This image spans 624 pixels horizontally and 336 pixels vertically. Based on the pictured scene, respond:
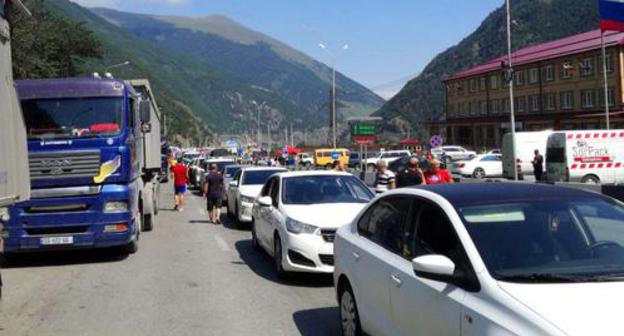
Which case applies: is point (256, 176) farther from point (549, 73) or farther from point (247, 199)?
point (549, 73)

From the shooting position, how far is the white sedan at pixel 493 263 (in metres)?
3.66

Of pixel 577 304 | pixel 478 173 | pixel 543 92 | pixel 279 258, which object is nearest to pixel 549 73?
pixel 543 92

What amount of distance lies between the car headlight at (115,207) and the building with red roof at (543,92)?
145 feet

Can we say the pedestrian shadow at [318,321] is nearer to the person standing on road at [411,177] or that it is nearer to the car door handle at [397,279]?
the car door handle at [397,279]

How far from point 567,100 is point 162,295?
7037 centimetres

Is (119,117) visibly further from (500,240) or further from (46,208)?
(500,240)

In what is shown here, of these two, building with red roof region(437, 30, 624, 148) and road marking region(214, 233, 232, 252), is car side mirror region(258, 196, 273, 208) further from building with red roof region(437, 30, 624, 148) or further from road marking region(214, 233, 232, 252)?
building with red roof region(437, 30, 624, 148)

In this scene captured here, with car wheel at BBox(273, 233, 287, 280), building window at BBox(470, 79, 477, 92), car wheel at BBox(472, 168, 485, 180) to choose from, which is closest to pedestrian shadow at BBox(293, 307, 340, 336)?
car wheel at BBox(273, 233, 287, 280)

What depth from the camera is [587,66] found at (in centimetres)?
6750

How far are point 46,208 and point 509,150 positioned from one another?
28.1 meters

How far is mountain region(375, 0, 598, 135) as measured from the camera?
464ft

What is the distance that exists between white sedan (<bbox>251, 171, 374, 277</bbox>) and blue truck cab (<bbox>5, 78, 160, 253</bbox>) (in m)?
2.48

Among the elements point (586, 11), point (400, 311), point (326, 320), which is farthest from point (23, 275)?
point (586, 11)

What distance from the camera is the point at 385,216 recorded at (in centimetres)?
575
